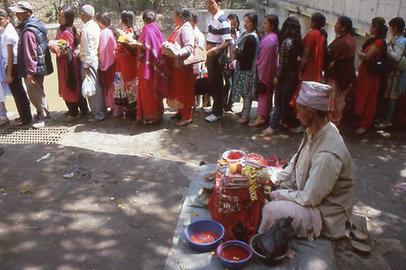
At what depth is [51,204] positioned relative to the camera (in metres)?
3.78

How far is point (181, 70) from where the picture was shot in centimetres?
625

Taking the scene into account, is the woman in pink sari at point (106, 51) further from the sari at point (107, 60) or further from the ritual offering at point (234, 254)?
the ritual offering at point (234, 254)

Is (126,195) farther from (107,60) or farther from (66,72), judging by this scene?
(66,72)

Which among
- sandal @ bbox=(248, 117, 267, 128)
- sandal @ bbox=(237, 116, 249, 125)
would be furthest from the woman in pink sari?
sandal @ bbox=(248, 117, 267, 128)

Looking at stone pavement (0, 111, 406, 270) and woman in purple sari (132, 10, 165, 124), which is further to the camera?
woman in purple sari (132, 10, 165, 124)

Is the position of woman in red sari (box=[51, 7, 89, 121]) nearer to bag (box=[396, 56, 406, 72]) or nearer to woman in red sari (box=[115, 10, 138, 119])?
woman in red sari (box=[115, 10, 138, 119])

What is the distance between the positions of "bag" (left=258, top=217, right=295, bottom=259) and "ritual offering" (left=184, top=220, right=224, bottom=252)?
362 millimetres

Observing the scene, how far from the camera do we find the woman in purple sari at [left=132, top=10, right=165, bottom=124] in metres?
6.03

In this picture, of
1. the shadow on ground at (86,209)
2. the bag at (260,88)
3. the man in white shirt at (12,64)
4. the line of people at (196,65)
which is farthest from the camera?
the man in white shirt at (12,64)

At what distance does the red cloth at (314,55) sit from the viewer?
567 cm

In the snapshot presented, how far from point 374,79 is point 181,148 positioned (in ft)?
9.70

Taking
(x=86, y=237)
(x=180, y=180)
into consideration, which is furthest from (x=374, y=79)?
(x=86, y=237)

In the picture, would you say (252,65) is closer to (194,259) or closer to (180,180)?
(180,180)

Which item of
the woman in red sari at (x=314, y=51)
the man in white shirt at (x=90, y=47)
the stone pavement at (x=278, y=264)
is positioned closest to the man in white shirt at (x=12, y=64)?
the man in white shirt at (x=90, y=47)
